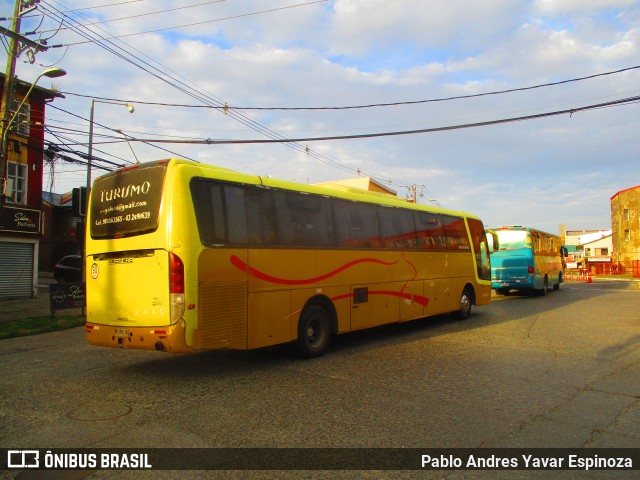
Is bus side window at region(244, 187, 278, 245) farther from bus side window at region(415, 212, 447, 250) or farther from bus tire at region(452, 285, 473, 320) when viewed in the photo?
bus tire at region(452, 285, 473, 320)

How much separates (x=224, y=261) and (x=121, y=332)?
1802 millimetres

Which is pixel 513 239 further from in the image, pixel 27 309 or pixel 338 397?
pixel 27 309

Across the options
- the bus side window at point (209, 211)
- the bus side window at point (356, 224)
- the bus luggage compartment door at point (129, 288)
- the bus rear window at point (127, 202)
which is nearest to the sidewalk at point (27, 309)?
the bus luggage compartment door at point (129, 288)

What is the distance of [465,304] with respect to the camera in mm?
13594

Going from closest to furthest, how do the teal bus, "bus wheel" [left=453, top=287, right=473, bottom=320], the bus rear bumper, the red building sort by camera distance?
the bus rear bumper < "bus wheel" [left=453, top=287, right=473, bottom=320] < the red building < the teal bus

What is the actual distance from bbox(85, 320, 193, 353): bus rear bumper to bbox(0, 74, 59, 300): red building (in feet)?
55.1

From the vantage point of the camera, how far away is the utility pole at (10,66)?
1220 cm

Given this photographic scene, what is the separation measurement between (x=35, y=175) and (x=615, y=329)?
2397cm

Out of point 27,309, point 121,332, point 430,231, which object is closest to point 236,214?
point 121,332

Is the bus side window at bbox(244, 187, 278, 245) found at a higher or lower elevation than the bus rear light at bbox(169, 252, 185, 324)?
higher

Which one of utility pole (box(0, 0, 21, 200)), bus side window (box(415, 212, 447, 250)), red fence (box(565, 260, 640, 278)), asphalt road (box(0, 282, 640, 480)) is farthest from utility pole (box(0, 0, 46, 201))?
red fence (box(565, 260, 640, 278))

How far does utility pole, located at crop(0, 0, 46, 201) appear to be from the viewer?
12.2 m

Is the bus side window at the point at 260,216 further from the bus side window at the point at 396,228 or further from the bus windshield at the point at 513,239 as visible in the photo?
the bus windshield at the point at 513,239

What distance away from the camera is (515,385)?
633 cm
